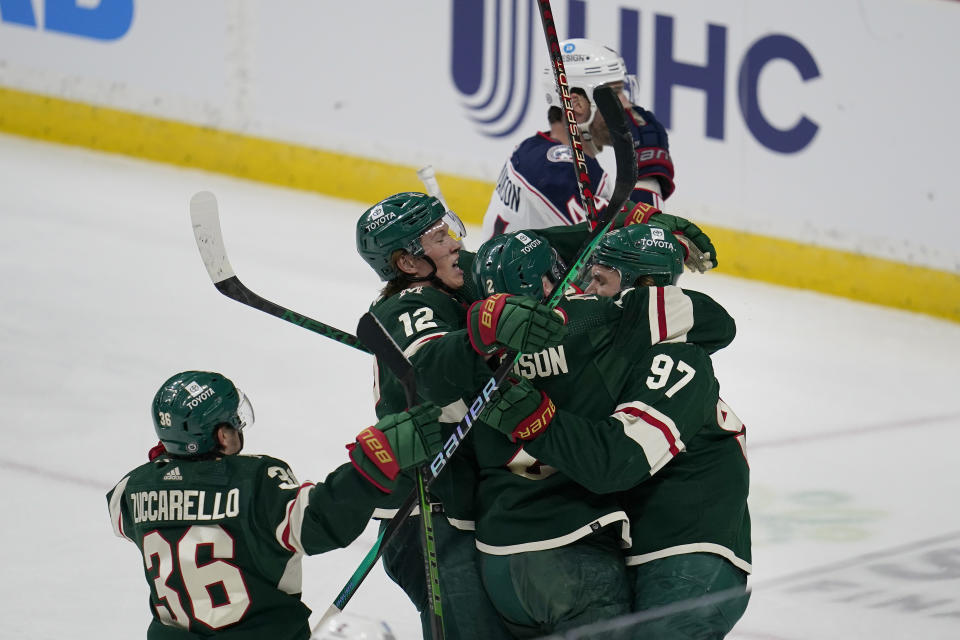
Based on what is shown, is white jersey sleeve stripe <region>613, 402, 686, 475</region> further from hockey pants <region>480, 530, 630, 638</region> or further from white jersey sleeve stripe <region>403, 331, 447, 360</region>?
white jersey sleeve stripe <region>403, 331, 447, 360</region>

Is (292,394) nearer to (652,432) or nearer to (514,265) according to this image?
(514,265)

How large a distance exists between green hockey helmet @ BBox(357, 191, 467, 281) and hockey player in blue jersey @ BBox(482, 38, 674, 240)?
1067 mm

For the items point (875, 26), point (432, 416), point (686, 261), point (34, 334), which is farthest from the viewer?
point (875, 26)

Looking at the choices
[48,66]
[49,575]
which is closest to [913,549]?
[49,575]

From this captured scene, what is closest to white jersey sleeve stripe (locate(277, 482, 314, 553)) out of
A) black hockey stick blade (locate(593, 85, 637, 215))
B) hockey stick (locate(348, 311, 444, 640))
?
hockey stick (locate(348, 311, 444, 640))

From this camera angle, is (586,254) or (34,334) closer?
(586,254)

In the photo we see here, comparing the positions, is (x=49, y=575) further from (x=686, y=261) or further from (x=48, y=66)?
(x=48, y=66)

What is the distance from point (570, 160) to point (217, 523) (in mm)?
1704

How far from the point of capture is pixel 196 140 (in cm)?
715

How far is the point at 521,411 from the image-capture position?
2.46 m

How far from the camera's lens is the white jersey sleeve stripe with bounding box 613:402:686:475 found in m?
2.49

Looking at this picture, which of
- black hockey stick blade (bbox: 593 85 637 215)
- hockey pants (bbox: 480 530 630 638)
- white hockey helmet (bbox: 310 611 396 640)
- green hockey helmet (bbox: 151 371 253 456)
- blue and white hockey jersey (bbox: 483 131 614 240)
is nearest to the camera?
white hockey helmet (bbox: 310 611 396 640)

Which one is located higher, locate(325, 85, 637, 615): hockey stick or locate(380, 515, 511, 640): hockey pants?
locate(325, 85, 637, 615): hockey stick

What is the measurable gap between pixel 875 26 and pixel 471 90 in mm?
1742
